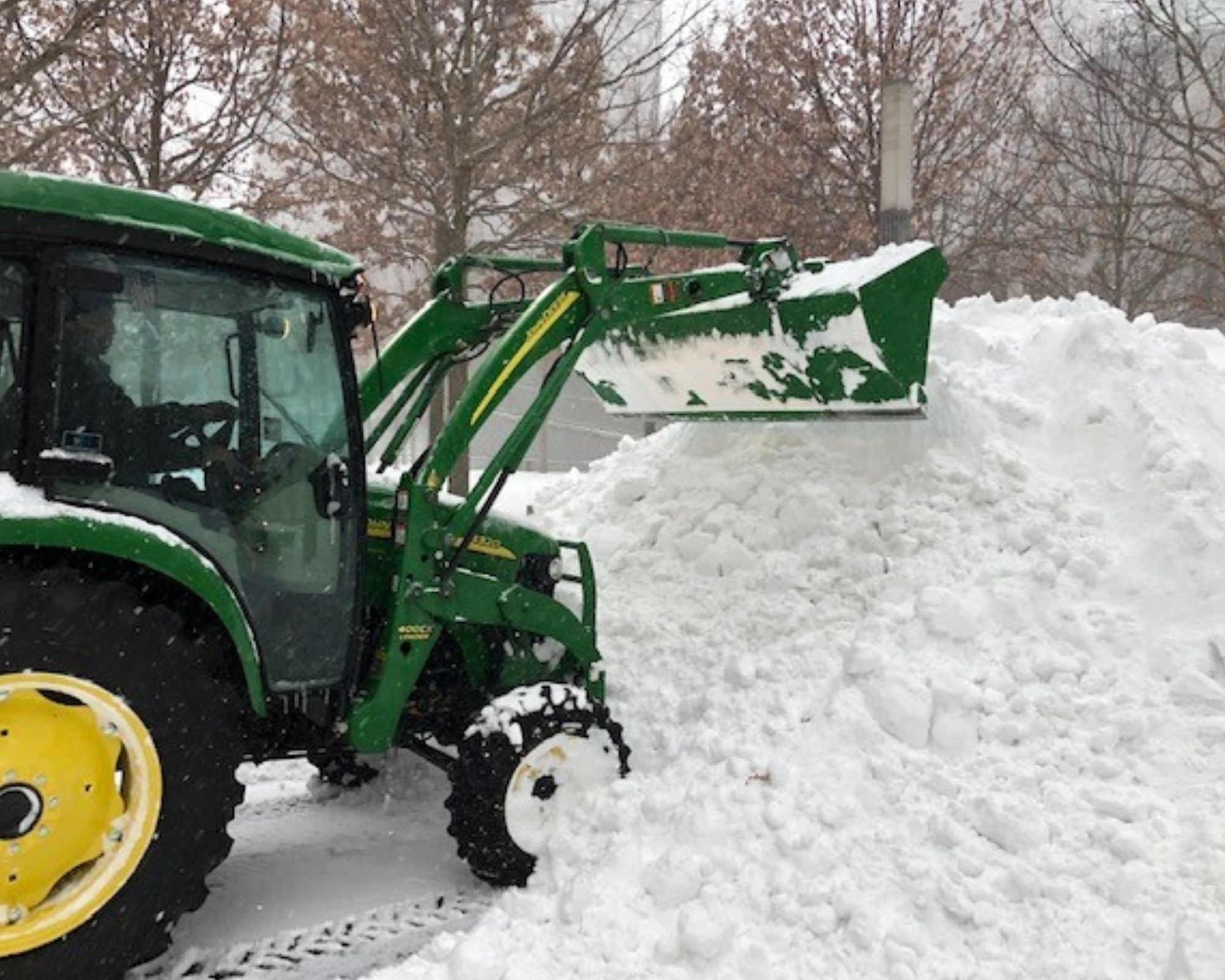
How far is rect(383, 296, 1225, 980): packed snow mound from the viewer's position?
3336mm

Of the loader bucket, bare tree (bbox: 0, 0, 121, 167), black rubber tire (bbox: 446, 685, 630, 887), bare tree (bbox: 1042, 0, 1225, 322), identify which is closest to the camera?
black rubber tire (bbox: 446, 685, 630, 887)

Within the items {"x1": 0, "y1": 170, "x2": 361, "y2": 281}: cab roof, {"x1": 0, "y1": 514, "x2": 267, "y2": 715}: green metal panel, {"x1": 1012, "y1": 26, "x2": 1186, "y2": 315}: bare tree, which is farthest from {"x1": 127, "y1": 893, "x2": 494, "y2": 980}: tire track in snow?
{"x1": 1012, "y1": 26, "x2": 1186, "y2": 315}: bare tree

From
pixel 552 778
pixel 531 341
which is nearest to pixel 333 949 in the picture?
pixel 552 778

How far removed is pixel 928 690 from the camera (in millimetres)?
4109

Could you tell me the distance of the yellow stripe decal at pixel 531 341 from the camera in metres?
3.99

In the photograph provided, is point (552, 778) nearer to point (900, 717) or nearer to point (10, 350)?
point (900, 717)

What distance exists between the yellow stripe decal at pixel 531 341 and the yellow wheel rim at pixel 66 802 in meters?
1.56

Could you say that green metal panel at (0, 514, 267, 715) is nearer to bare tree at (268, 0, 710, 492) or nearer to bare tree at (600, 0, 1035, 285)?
bare tree at (268, 0, 710, 492)

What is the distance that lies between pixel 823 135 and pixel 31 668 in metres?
10.8

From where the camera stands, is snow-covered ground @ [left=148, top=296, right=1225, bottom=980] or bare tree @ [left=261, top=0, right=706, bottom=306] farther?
bare tree @ [left=261, top=0, right=706, bottom=306]

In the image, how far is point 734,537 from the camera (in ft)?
17.6

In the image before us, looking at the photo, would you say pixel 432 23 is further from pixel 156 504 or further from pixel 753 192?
pixel 156 504

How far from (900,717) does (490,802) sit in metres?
1.51

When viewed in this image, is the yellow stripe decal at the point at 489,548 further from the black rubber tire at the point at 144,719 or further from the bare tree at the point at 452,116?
the bare tree at the point at 452,116
